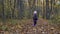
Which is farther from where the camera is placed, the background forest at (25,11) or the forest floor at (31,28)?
the background forest at (25,11)

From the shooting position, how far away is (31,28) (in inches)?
350

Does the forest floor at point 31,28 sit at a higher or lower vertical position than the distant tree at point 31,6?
lower

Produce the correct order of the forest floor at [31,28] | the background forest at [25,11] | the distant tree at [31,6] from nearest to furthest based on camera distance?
the forest floor at [31,28], the background forest at [25,11], the distant tree at [31,6]

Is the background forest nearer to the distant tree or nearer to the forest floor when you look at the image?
the distant tree

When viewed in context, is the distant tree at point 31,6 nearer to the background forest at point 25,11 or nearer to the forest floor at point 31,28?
the background forest at point 25,11

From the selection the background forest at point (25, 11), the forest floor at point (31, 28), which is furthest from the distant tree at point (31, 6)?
the forest floor at point (31, 28)

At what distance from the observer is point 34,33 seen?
25.8ft

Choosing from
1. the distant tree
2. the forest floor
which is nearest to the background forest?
the distant tree

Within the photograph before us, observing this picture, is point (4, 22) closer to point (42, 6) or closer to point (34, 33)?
point (34, 33)

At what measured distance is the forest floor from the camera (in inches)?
327

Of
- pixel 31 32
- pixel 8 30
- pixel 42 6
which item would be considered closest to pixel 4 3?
pixel 8 30

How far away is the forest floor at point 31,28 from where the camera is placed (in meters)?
8.30

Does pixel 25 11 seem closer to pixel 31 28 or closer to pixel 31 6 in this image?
pixel 31 6

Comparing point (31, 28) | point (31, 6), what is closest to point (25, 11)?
point (31, 6)
